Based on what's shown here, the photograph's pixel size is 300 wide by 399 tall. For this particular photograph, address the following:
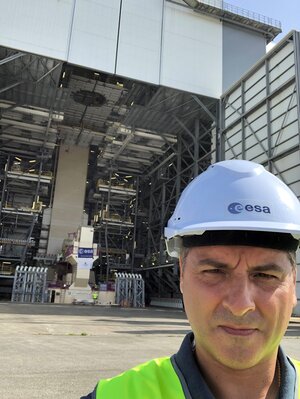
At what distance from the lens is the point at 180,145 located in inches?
1339

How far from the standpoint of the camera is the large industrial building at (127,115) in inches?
930

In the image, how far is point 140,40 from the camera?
86.4 feet

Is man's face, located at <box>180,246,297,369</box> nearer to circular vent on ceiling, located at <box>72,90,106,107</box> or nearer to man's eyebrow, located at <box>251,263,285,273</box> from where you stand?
man's eyebrow, located at <box>251,263,285,273</box>

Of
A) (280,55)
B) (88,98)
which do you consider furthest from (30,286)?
(280,55)

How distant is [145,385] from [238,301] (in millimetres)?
398

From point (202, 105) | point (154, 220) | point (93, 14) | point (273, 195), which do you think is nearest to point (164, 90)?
point (202, 105)

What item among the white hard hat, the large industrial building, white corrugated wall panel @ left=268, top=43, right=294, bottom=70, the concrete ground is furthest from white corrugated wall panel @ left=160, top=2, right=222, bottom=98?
the white hard hat

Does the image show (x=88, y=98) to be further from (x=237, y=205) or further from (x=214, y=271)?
(x=214, y=271)

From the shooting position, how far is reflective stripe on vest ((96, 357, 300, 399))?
1163 millimetres

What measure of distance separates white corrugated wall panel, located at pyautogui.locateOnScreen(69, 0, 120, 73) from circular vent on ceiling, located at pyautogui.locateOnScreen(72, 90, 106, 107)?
5.00 m

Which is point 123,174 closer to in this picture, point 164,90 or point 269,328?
point 164,90

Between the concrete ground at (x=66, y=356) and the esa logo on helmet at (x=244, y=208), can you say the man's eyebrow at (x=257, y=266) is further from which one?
the concrete ground at (x=66, y=356)

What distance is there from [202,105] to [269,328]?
2785 centimetres

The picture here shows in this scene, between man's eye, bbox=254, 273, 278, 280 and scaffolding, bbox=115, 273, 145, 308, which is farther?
scaffolding, bbox=115, 273, 145, 308
